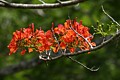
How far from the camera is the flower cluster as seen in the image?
4.72 meters

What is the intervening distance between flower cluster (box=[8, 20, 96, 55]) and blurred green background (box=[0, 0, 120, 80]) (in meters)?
4.33

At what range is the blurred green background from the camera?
380 inches

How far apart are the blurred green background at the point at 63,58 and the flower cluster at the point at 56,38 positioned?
14.2ft

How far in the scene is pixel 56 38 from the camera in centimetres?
484

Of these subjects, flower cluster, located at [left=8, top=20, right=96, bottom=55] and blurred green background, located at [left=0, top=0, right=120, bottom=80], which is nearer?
flower cluster, located at [left=8, top=20, right=96, bottom=55]

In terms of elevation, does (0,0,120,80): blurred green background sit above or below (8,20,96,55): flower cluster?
below

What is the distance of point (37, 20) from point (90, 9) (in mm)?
1412

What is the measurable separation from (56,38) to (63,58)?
4.74 metres

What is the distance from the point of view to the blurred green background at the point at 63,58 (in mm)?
9652

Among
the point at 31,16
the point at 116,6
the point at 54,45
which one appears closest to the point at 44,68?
the point at 31,16

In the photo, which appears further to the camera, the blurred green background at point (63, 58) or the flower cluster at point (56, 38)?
the blurred green background at point (63, 58)

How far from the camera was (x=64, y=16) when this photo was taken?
10.0 metres

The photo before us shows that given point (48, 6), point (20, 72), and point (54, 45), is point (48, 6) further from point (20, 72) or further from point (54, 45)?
point (20, 72)

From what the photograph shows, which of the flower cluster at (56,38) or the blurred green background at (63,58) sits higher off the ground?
the flower cluster at (56,38)
